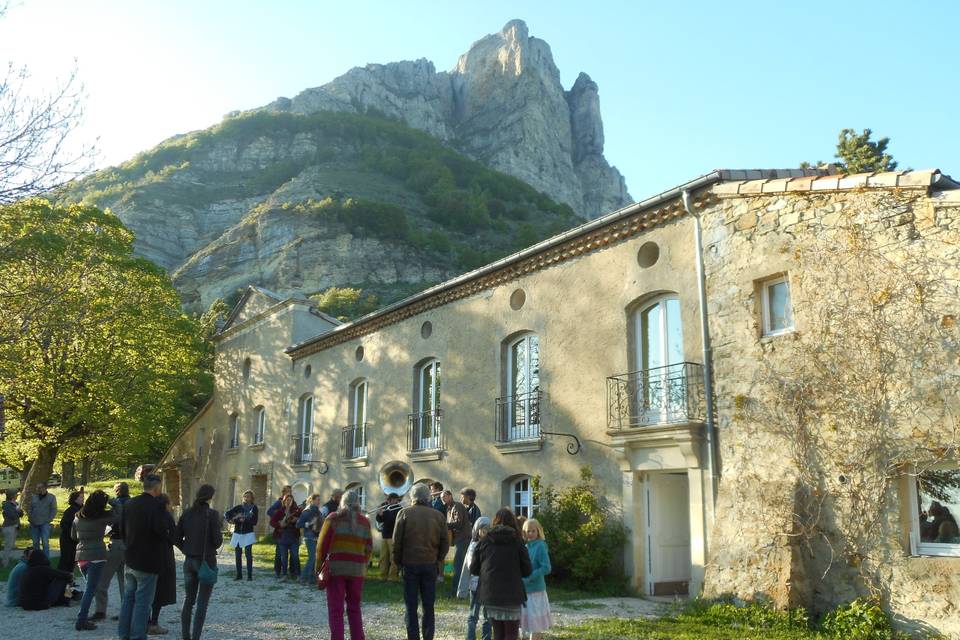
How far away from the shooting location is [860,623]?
8164 millimetres

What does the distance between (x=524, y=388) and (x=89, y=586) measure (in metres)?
7.96

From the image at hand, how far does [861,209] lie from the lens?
9156mm

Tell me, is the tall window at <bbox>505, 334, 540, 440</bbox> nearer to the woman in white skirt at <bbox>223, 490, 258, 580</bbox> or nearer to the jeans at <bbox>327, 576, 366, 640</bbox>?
the woman in white skirt at <bbox>223, 490, 258, 580</bbox>

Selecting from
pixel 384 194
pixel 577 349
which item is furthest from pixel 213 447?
pixel 384 194

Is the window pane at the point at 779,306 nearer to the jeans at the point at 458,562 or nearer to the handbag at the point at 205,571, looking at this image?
the jeans at the point at 458,562

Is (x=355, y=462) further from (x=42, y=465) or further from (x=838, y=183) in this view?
(x=838, y=183)

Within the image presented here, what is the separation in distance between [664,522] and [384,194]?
60693 mm

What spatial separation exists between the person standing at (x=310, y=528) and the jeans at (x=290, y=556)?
0.47 meters

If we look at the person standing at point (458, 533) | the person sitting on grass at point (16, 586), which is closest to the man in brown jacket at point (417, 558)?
the person standing at point (458, 533)

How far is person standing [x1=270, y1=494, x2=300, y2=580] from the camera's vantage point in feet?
43.9

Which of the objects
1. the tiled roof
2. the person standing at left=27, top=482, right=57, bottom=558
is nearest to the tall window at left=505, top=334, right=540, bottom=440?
the tiled roof

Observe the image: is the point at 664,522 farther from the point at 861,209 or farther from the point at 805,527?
the point at 861,209

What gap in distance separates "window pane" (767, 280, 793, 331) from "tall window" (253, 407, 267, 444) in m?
18.3

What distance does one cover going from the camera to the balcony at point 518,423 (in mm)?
13609
